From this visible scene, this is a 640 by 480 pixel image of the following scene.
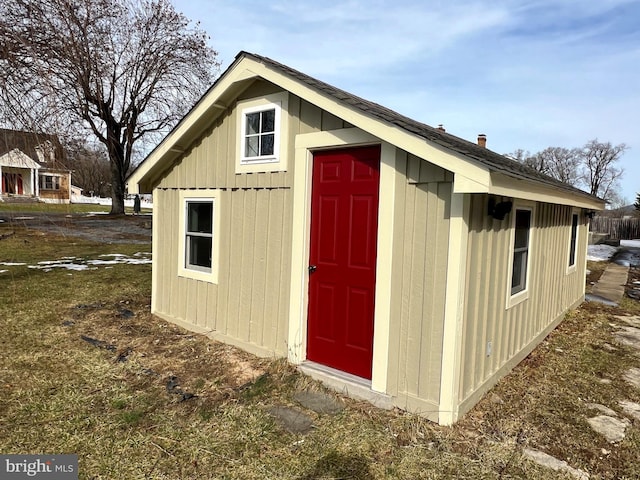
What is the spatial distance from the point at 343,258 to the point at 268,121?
2.00 metres

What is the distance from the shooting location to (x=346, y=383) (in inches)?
159

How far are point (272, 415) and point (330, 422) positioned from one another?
0.54m

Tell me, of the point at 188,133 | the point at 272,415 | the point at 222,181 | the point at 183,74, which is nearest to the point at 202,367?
the point at 272,415

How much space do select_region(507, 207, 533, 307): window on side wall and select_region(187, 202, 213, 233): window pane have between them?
156 inches

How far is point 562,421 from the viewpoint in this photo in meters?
3.64

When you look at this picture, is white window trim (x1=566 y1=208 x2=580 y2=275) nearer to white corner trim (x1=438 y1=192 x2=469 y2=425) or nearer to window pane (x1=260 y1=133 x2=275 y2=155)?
white corner trim (x1=438 y1=192 x2=469 y2=425)

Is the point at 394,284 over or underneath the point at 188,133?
underneath

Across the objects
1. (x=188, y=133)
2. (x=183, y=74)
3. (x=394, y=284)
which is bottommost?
(x=394, y=284)

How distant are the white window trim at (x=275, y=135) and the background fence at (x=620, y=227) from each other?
1219 inches

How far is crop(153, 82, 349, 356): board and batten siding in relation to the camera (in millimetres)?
4699

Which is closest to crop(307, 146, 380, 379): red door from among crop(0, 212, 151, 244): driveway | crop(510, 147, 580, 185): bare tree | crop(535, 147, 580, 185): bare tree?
crop(0, 212, 151, 244): driveway

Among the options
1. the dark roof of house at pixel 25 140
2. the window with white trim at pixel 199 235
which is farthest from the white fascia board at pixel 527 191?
the dark roof of house at pixel 25 140

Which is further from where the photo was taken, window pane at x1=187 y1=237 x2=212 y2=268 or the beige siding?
window pane at x1=187 y1=237 x2=212 y2=268

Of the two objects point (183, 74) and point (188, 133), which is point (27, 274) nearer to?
point (188, 133)
